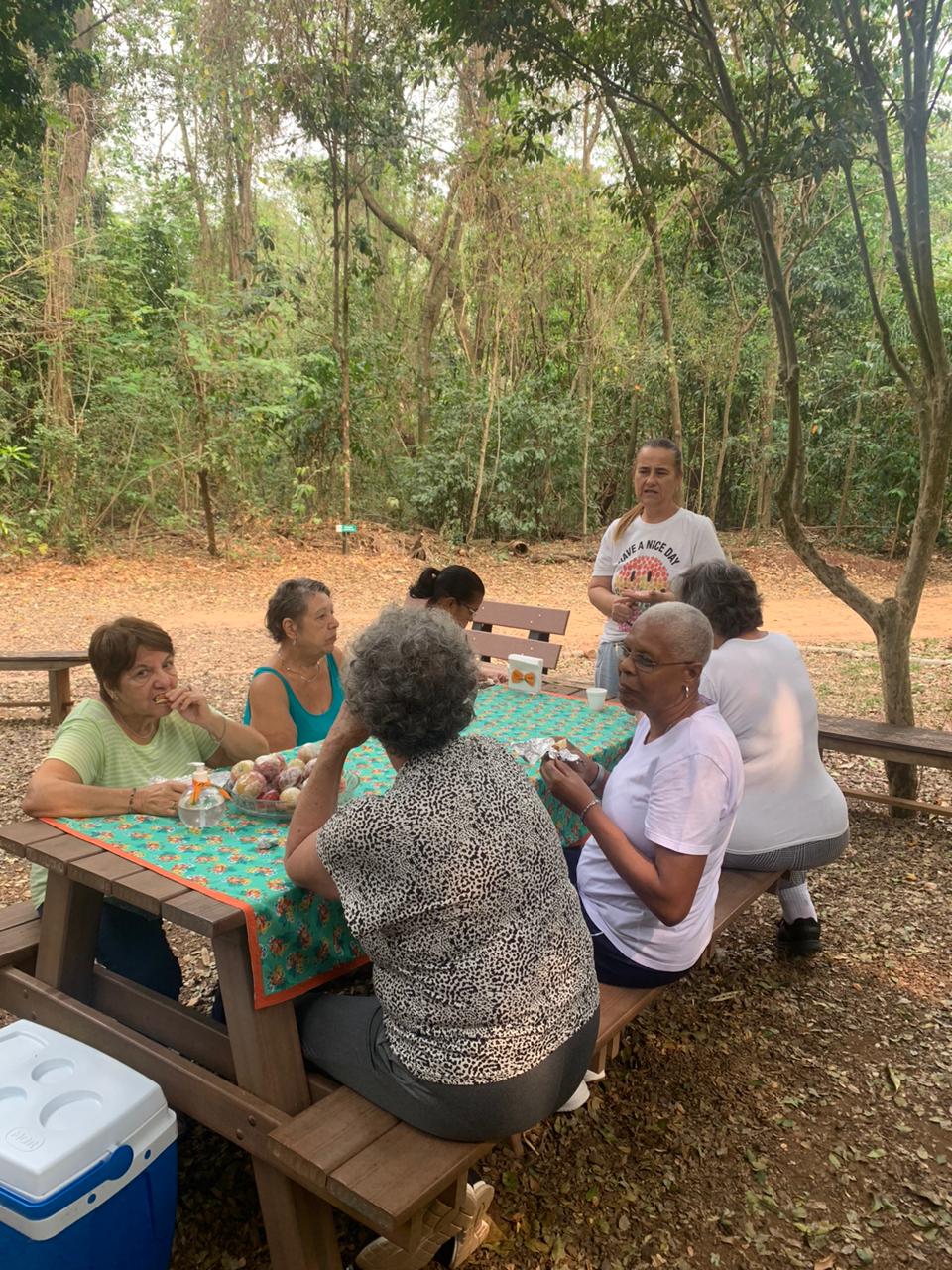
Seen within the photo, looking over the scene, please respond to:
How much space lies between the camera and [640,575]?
3.78 metres

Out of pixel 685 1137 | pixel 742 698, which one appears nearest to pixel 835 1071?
pixel 685 1137

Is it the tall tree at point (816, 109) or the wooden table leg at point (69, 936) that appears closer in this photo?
the wooden table leg at point (69, 936)

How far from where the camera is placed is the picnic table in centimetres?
164

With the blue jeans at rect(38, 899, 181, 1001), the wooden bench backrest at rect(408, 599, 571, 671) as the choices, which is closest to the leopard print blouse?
the blue jeans at rect(38, 899, 181, 1001)

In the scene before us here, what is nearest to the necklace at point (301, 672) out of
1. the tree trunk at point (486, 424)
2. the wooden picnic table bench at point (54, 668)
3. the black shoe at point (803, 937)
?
the black shoe at point (803, 937)

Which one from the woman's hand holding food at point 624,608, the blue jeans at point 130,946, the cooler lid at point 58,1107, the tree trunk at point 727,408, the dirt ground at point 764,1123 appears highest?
the tree trunk at point 727,408

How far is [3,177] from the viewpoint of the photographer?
1038 centimetres

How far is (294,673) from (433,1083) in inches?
62.7

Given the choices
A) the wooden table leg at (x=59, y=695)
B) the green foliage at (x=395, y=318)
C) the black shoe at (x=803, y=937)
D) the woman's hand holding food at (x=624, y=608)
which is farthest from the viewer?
the green foliage at (x=395, y=318)

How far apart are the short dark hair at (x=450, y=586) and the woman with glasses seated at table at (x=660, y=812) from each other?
1301 mm

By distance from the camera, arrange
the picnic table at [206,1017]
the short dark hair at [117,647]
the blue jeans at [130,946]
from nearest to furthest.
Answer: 1. the picnic table at [206,1017]
2. the short dark hair at [117,647]
3. the blue jeans at [130,946]

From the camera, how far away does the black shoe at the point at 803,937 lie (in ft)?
10.1

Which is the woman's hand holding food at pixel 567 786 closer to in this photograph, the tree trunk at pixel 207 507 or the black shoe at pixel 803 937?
the black shoe at pixel 803 937

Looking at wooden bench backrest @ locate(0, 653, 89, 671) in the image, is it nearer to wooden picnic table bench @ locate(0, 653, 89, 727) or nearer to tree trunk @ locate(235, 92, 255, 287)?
wooden picnic table bench @ locate(0, 653, 89, 727)
